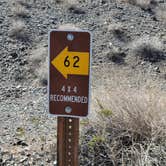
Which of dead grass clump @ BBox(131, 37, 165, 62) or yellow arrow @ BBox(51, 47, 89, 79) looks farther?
dead grass clump @ BBox(131, 37, 165, 62)

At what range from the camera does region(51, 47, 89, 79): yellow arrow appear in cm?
Answer: 357

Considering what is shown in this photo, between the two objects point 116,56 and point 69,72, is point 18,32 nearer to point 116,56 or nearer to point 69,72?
point 116,56

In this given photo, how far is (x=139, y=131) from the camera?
206 inches

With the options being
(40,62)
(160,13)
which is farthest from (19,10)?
(160,13)

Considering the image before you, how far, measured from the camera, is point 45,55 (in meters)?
10.4

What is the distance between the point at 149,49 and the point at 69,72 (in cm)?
750

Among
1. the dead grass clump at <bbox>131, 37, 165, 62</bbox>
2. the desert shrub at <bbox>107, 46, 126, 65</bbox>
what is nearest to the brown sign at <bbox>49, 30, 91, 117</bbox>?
the desert shrub at <bbox>107, 46, 126, 65</bbox>

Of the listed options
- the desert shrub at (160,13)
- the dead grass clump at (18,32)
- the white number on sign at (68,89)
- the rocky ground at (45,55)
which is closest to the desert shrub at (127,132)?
the rocky ground at (45,55)

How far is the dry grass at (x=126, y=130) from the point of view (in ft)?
16.0

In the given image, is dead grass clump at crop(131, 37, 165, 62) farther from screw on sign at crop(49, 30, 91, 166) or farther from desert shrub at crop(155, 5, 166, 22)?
screw on sign at crop(49, 30, 91, 166)

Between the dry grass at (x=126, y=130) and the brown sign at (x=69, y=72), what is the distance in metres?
1.20

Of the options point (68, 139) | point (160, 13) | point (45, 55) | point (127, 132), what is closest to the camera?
point (68, 139)

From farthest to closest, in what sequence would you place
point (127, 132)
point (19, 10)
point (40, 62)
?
point (19, 10), point (40, 62), point (127, 132)

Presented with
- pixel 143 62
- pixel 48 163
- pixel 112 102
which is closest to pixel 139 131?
pixel 112 102
